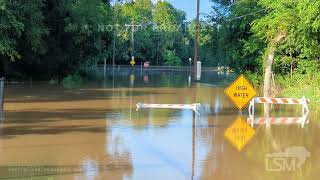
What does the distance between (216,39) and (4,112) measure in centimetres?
3128

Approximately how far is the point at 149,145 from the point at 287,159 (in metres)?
3.45

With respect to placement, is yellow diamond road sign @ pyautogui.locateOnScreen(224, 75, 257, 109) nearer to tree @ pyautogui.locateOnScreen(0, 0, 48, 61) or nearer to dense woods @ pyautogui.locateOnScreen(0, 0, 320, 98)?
dense woods @ pyautogui.locateOnScreen(0, 0, 320, 98)

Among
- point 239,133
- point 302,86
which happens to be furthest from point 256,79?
point 239,133

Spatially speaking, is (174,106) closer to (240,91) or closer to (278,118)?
(240,91)

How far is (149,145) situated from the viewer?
13281mm

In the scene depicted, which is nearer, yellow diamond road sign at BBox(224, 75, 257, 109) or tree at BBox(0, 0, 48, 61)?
yellow diamond road sign at BBox(224, 75, 257, 109)

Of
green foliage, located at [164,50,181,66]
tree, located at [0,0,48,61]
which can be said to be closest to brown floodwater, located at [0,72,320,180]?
tree, located at [0,0,48,61]

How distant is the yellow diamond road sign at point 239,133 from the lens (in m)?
13.9

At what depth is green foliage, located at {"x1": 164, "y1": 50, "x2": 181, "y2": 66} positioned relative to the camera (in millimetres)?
110062

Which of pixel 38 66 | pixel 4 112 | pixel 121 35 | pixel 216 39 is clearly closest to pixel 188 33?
pixel 121 35

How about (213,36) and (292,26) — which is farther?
(213,36)

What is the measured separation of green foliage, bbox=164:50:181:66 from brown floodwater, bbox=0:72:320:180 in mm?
88795

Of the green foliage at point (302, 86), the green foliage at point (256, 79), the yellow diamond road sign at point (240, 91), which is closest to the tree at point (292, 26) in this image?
the green foliage at point (302, 86)

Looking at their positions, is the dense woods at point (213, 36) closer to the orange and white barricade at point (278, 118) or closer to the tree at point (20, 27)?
the tree at point (20, 27)
